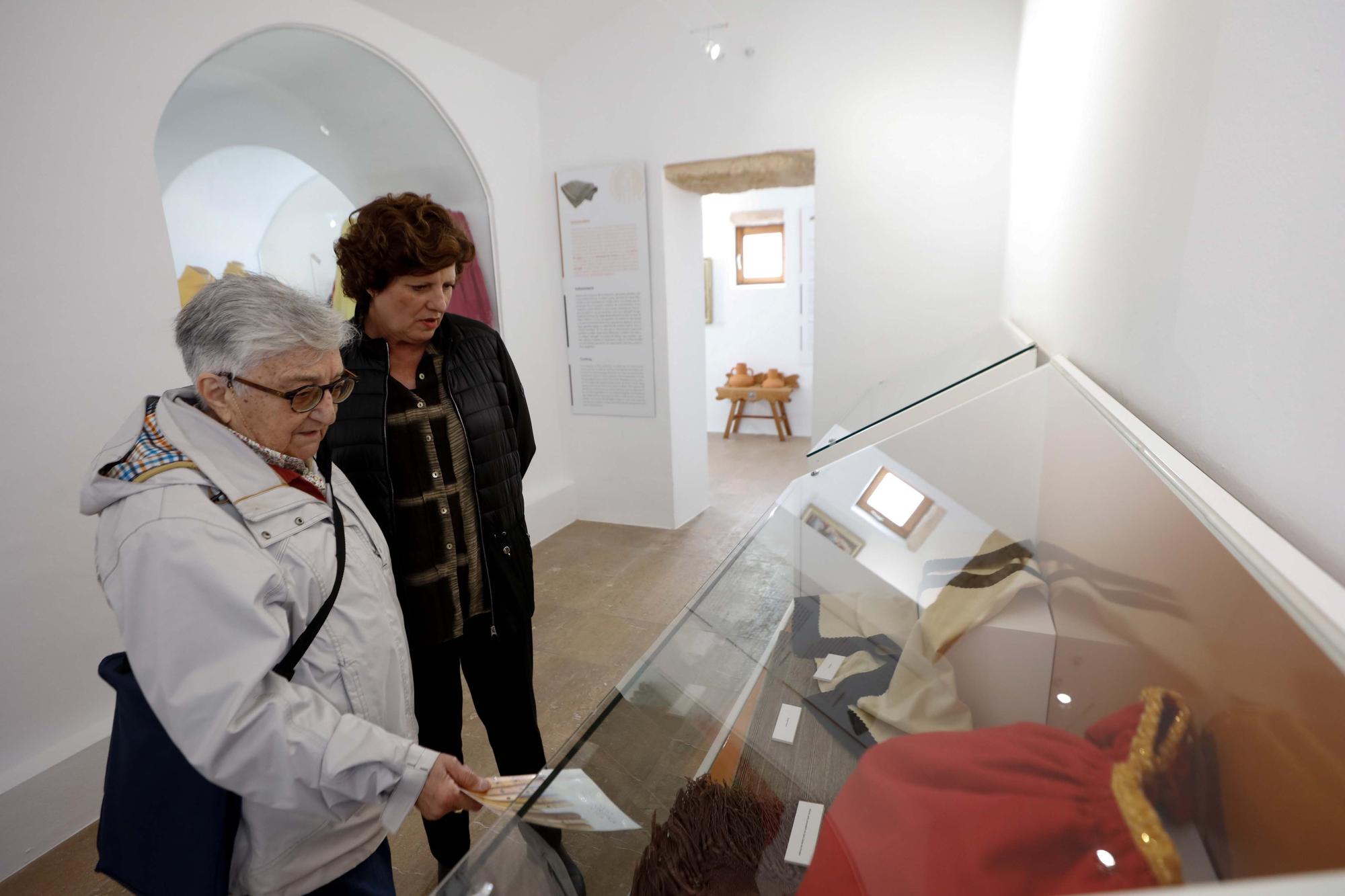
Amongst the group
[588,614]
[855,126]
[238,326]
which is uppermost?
[855,126]

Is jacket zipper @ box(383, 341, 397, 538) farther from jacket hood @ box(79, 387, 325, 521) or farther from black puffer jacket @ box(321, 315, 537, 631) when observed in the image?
jacket hood @ box(79, 387, 325, 521)

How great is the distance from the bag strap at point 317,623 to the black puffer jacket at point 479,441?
0.51 m

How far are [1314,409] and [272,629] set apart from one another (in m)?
1.35

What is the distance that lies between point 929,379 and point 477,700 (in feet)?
6.84

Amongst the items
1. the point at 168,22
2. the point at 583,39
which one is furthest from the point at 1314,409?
the point at 583,39

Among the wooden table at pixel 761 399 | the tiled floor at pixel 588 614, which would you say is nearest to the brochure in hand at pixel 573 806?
the tiled floor at pixel 588 614

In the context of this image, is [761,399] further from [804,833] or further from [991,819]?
[991,819]

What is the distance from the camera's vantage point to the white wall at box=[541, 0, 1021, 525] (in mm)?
3982

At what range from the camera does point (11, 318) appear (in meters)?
2.29

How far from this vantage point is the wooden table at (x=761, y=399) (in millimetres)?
8578

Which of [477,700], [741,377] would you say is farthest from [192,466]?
[741,377]

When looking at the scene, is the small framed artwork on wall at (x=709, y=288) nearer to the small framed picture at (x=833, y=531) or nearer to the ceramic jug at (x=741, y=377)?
the ceramic jug at (x=741, y=377)

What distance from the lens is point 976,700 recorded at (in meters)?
0.99

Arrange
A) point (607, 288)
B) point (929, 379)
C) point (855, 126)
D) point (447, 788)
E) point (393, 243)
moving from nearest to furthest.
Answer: point (447, 788) < point (393, 243) < point (929, 379) < point (855, 126) < point (607, 288)
